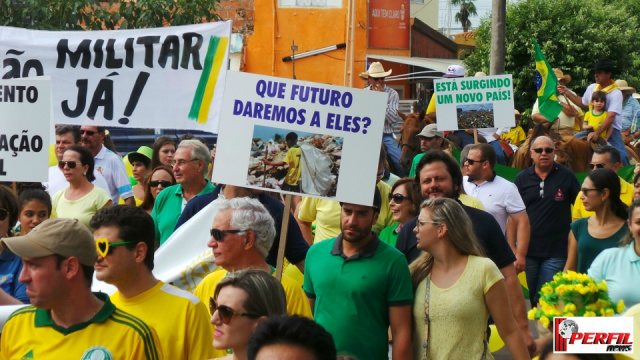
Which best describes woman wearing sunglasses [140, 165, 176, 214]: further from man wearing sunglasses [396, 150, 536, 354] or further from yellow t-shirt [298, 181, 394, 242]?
man wearing sunglasses [396, 150, 536, 354]

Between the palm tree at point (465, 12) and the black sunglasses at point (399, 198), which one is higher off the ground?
the palm tree at point (465, 12)

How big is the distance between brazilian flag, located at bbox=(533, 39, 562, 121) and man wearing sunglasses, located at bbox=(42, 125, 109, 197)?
7.11 meters

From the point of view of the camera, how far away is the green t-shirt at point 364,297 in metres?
5.45

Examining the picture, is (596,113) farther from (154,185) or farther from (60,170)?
(60,170)

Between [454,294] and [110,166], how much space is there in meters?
4.66

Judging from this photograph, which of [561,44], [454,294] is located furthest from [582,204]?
[561,44]

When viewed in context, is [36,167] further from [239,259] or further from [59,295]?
[59,295]

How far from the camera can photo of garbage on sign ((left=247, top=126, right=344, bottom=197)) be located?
20.5 feet

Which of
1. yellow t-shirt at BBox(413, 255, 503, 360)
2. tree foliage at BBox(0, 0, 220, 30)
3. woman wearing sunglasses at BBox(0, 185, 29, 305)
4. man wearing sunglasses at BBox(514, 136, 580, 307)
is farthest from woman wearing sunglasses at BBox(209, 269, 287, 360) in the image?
tree foliage at BBox(0, 0, 220, 30)

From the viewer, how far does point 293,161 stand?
20.7ft

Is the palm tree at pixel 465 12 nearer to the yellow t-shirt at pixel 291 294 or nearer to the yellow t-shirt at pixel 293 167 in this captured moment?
the yellow t-shirt at pixel 293 167

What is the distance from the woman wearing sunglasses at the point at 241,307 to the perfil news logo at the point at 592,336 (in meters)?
1.20

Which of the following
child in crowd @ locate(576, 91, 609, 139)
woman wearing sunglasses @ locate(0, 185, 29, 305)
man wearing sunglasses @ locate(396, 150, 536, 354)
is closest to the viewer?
woman wearing sunglasses @ locate(0, 185, 29, 305)

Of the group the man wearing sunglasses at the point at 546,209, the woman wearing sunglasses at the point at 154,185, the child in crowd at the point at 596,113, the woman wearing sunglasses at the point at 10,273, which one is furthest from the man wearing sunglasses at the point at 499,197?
the child in crowd at the point at 596,113
